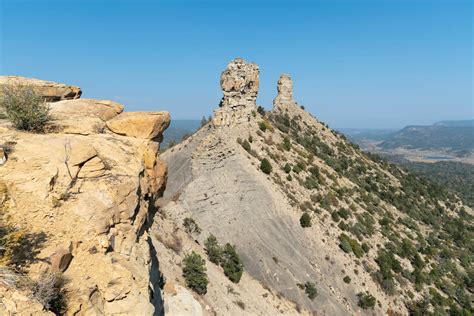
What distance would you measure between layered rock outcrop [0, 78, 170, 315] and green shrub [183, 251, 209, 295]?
1278 centimetres

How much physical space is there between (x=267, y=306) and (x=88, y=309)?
21125mm

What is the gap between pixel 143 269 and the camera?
8.45 meters

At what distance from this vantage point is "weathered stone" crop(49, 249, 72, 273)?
22.0 ft

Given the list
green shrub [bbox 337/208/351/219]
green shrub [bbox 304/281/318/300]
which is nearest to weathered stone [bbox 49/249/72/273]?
green shrub [bbox 304/281/318/300]

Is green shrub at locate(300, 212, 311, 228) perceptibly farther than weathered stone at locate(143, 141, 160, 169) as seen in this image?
Yes

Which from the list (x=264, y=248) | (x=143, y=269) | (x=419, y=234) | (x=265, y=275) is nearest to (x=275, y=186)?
(x=264, y=248)

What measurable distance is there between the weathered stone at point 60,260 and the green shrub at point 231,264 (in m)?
21.0

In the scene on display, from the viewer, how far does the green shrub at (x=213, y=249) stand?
2777cm

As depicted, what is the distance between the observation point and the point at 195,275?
71.8ft

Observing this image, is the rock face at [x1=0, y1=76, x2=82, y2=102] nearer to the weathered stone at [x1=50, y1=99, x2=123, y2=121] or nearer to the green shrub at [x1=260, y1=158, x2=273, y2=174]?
the weathered stone at [x1=50, y1=99, x2=123, y2=121]

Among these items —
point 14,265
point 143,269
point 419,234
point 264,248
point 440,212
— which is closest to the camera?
point 14,265

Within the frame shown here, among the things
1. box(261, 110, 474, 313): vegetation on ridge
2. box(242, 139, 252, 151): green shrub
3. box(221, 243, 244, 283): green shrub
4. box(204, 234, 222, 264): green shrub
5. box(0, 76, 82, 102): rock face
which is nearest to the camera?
box(0, 76, 82, 102): rock face

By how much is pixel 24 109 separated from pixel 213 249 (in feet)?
70.4

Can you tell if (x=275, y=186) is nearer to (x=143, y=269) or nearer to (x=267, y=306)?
(x=267, y=306)
